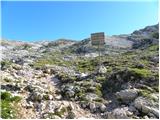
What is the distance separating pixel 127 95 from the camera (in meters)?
26.7

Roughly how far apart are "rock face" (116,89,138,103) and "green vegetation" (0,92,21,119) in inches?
288

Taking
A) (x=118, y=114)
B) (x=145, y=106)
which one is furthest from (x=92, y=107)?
(x=145, y=106)

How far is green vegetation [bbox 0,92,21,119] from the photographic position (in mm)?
21727

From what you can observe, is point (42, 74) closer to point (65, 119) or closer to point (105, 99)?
point (105, 99)

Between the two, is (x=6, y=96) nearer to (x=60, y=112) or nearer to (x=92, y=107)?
(x=60, y=112)

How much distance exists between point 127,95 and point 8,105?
8.63 m

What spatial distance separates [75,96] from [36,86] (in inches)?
140

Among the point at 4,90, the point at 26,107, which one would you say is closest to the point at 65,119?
the point at 26,107

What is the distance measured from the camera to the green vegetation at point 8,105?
71.3ft

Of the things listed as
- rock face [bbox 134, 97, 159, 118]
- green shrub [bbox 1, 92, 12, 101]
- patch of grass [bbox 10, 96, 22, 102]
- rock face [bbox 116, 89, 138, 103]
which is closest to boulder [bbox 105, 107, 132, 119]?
rock face [bbox 134, 97, 159, 118]

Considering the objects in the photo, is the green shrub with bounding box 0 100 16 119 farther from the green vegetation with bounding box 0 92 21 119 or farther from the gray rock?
the gray rock

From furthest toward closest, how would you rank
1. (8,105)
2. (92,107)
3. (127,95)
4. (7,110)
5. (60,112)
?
(127,95)
(92,107)
(60,112)
(8,105)
(7,110)

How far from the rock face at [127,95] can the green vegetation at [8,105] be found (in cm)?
731

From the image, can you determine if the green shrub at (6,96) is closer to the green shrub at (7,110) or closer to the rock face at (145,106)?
the green shrub at (7,110)
